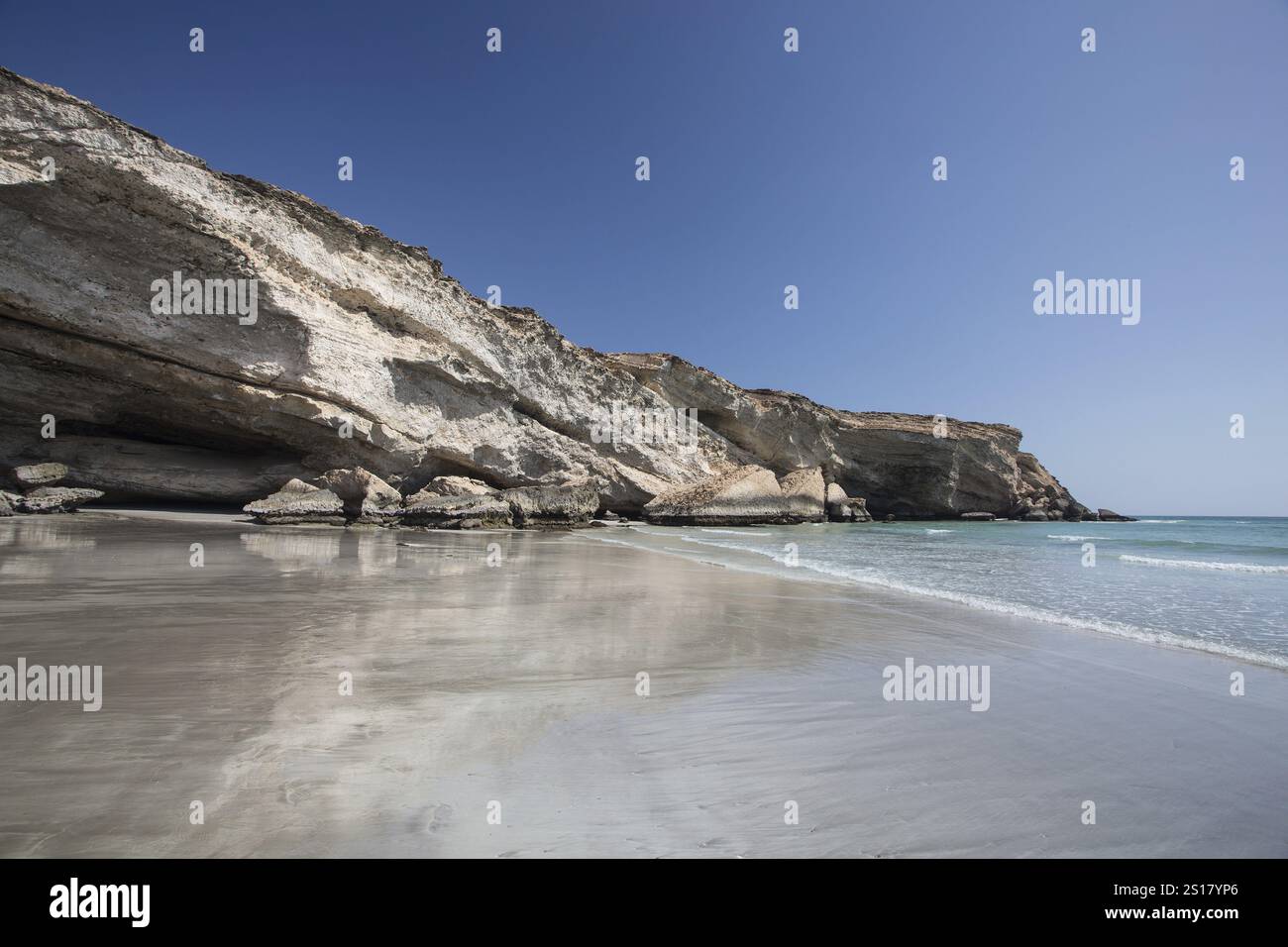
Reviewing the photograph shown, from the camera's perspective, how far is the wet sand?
194cm

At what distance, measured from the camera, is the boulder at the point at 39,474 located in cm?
1595

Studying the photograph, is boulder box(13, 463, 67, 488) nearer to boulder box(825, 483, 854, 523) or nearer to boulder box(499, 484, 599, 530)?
boulder box(499, 484, 599, 530)

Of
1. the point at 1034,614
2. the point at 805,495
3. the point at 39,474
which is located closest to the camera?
the point at 1034,614

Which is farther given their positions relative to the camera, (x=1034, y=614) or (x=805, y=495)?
(x=805, y=495)

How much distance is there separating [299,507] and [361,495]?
1.78 metres

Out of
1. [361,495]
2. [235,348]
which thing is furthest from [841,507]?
[235,348]

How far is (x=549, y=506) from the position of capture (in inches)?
791

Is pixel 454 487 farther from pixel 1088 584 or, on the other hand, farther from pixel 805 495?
pixel 805 495

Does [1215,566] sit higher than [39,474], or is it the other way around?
[39,474]

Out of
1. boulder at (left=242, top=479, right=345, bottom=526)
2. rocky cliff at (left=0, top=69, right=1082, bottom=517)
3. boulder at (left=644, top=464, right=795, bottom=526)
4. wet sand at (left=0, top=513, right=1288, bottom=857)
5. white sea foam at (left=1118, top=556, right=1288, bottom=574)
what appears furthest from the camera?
boulder at (left=644, top=464, right=795, bottom=526)

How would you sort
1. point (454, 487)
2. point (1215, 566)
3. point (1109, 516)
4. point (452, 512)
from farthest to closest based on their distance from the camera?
point (1109, 516) < point (454, 487) < point (452, 512) < point (1215, 566)

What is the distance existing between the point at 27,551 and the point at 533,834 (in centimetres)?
1100

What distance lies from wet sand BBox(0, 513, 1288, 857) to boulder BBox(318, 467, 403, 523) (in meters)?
12.1

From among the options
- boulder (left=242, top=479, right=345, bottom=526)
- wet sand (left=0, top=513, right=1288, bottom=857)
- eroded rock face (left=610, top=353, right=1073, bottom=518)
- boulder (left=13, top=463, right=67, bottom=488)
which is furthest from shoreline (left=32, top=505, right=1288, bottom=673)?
eroded rock face (left=610, top=353, right=1073, bottom=518)
